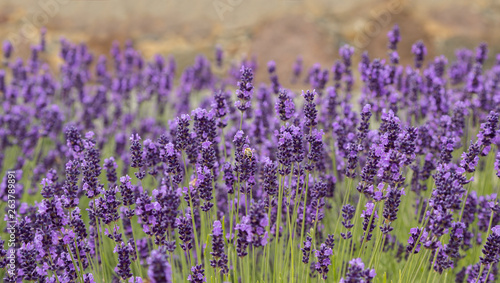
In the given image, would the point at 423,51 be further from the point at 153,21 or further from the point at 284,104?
the point at 153,21

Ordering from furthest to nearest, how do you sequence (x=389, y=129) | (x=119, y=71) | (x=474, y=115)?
(x=119, y=71) < (x=474, y=115) < (x=389, y=129)

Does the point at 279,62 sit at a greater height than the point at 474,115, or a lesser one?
greater

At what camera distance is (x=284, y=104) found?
7.95 ft

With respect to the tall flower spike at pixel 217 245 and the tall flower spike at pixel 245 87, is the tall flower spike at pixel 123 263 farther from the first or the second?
the tall flower spike at pixel 245 87

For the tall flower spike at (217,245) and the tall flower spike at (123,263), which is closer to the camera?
the tall flower spike at (217,245)

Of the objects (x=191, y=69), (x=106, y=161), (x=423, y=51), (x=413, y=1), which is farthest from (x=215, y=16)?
(x=106, y=161)

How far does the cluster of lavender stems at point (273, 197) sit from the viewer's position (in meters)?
2.23

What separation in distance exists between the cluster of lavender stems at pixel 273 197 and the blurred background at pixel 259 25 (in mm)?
5437

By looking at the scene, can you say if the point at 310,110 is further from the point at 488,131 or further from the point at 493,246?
the point at 493,246

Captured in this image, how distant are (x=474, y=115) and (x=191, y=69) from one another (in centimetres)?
452

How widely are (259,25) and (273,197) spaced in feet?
29.3

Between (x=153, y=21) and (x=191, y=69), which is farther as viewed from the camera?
(x=153, y=21)

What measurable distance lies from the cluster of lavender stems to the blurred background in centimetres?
544

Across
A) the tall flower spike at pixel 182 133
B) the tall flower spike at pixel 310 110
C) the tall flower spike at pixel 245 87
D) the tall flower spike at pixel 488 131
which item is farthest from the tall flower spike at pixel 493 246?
the tall flower spike at pixel 182 133
